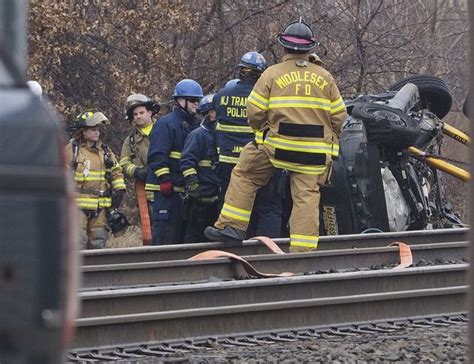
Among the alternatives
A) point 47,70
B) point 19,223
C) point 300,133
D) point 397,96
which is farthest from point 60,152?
point 47,70

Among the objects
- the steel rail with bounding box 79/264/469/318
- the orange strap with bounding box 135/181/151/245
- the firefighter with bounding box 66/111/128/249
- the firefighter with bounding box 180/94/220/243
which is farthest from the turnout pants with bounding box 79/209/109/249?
the steel rail with bounding box 79/264/469/318

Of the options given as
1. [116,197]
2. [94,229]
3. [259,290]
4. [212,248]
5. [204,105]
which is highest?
[204,105]

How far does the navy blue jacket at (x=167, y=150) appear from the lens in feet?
34.3

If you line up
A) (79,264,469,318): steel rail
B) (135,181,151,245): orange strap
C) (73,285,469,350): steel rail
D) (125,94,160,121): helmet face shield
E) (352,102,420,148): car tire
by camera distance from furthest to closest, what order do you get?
(135,181,151,245): orange strap
(125,94,160,121): helmet face shield
(352,102,420,148): car tire
(79,264,469,318): steel rail
(73,285,469,350): steel rail

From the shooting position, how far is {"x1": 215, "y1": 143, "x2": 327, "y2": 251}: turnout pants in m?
8.74

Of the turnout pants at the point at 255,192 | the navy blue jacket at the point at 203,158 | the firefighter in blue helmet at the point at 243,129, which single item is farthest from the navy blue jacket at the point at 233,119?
the turnout pants at the point at 255,192

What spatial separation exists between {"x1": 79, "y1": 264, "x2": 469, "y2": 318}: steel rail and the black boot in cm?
204

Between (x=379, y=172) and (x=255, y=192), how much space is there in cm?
202

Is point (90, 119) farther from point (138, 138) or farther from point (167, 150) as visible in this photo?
point (138, 138)

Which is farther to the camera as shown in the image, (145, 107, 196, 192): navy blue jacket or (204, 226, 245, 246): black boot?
(145, 107, 196, 192): navy blue jacket

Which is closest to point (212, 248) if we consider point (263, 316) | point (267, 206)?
point (267, 206)

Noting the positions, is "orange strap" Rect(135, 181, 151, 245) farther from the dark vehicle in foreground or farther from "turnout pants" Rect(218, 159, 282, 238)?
the dark vehicle in foreground

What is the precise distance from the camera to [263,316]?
609 cm

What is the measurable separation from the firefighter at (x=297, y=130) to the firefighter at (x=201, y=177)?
4.10 feet
